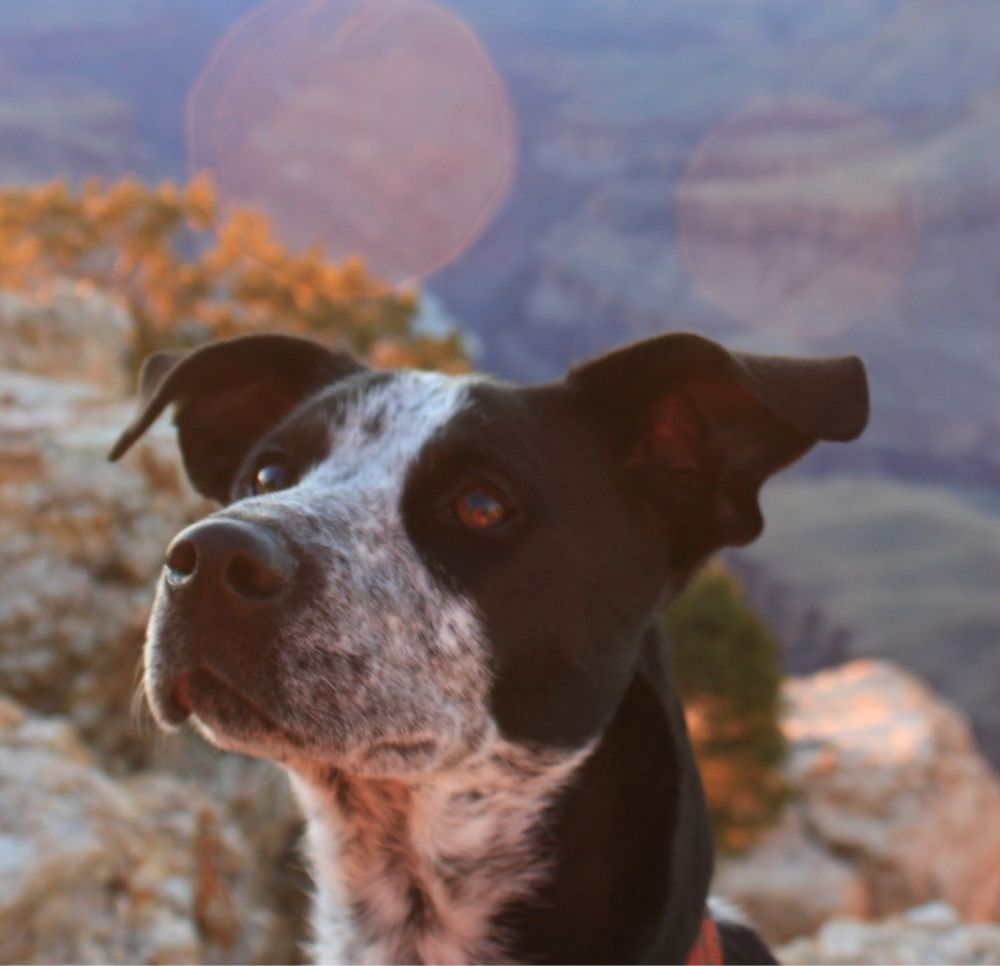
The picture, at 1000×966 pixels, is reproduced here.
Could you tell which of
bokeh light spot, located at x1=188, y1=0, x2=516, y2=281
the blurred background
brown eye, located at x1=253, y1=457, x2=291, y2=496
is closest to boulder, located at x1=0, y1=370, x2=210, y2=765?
the blurred background

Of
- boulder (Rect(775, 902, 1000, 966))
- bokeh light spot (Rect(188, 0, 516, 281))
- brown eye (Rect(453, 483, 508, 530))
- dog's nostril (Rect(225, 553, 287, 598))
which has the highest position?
dog's nostril (Rect(225, 553, 287, 598))

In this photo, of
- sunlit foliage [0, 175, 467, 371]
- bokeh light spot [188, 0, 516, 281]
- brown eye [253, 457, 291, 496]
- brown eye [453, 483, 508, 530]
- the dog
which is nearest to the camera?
the dog

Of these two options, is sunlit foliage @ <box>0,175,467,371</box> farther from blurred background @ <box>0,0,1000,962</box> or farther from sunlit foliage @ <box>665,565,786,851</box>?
sunlit foliage @ <box>665,565,786,851</box>

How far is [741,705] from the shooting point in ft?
51.6

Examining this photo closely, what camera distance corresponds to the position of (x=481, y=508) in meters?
2.38

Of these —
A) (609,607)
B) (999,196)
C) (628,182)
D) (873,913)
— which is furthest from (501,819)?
(628,182)

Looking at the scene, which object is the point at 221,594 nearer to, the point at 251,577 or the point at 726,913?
the point at 251,577

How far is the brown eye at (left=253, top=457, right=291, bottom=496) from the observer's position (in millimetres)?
2595

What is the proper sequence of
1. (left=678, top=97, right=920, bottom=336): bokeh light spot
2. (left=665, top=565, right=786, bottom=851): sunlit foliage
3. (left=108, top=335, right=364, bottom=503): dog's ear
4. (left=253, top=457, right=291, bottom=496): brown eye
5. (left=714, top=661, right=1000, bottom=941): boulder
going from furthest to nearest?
(left=678, top=97, right=920, bottom=336): bokeh light spot → (left=665, top=565, right=786, bottom=851): sunlit foliage → (left=714, top=661, right=1000, bottom=941): boulder → (left=108, top=335, right=364, bottom=503): dog's ear → (left=253, top=457, right=291, bottom=496): brown eye

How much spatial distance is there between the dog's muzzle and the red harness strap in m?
1.21

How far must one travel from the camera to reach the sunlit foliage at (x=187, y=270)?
23.6 meters

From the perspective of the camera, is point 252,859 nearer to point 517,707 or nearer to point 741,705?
point 517,707

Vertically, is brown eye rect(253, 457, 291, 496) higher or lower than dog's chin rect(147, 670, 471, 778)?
higher

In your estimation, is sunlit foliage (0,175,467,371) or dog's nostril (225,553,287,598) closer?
dog's nostril (225,553,287,598)
